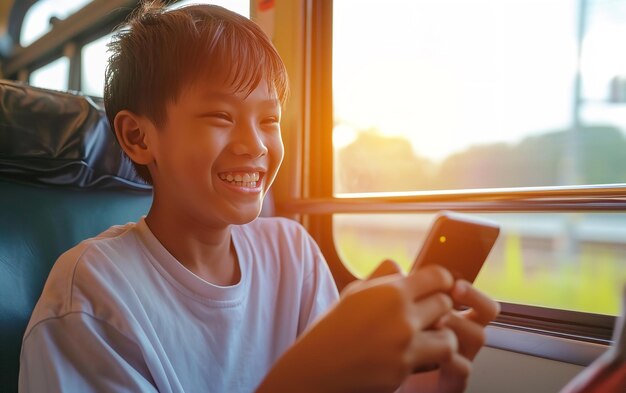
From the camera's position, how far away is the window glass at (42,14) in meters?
3.61

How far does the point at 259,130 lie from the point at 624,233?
3.19 ft

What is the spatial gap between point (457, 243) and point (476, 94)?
1018mm

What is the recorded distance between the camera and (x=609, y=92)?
1.29 m

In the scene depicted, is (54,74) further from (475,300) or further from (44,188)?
(475,300)

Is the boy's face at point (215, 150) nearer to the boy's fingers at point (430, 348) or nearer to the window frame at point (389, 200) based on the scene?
the boy's fingers at point (430, 348)

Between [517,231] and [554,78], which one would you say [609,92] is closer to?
[554,78]

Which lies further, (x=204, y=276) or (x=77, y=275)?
(x=204, y=276)

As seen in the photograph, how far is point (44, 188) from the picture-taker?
1.07 m

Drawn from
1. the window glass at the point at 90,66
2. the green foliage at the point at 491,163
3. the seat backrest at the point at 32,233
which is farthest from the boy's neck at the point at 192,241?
the window glass at the point at 90,66

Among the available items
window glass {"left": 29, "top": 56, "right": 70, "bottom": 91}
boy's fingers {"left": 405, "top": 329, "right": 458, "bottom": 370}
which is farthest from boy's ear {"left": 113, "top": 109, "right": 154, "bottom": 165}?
window glass {"left": 29, "top": 56, "right": 70, "bottom": 91}

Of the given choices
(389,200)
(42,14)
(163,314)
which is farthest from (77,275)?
(42,14)

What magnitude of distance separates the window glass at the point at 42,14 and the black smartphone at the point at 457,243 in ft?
11.2

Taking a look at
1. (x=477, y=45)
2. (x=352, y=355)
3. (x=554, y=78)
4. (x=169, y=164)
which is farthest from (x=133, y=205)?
(x=554, y=78)

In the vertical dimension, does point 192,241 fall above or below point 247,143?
below
